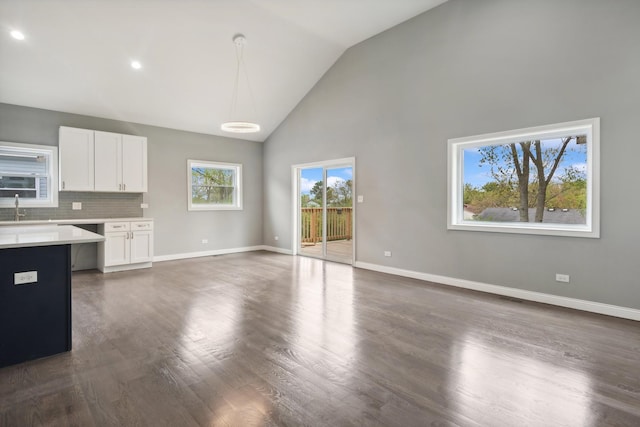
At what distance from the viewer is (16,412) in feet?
6.24

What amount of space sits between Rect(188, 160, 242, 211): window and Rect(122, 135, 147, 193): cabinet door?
42.7 inches

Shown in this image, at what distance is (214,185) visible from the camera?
7.71 metres

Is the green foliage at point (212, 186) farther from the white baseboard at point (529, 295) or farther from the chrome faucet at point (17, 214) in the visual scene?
the white baseboard at point (529, 295)

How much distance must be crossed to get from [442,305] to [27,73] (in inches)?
261

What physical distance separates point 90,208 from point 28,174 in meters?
1.01

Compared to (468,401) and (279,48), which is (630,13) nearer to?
(468,401)

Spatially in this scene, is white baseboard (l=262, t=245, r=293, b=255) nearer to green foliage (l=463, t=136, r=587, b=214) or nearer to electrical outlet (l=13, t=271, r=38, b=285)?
green foliage (l=463, t=136, r=587, b=214)

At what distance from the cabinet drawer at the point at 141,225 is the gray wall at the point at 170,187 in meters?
0.59

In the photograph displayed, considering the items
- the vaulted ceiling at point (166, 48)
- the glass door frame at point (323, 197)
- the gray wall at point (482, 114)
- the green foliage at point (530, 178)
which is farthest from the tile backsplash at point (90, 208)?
the green foliage at point (530, 178)

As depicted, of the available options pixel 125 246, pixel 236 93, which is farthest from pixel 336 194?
pixel 125 246

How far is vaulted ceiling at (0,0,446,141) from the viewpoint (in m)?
4.30

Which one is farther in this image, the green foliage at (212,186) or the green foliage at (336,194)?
the green foliage at (212,186)

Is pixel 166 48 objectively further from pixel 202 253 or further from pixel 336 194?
pixel 202 253

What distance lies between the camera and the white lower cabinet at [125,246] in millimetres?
5590
